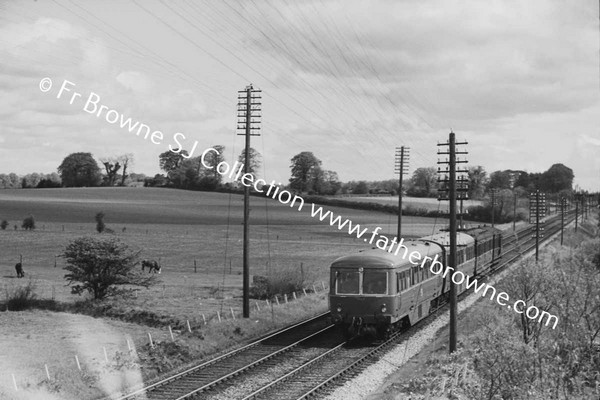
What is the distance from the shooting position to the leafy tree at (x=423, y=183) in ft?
402

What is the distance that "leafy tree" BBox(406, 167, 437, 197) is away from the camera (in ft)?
402

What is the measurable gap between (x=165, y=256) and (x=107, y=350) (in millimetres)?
29561

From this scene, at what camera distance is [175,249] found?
5481cm

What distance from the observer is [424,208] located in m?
95.6

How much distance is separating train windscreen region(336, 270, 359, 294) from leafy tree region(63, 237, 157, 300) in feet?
36.2

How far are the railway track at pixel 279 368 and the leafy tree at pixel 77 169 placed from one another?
58620mm

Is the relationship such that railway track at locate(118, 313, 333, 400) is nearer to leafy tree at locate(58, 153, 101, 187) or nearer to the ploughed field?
the ploughed field

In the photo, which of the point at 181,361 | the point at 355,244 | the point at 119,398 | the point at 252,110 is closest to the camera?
the point at 119,398

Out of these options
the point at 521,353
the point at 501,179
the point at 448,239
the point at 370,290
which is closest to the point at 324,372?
the point at 370,290

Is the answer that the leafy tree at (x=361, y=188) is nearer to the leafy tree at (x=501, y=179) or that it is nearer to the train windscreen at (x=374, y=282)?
the leafy tree at (x=501, y=179)

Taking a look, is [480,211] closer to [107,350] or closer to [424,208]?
[424,208]

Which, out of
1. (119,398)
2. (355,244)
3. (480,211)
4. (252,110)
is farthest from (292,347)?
(480,211)

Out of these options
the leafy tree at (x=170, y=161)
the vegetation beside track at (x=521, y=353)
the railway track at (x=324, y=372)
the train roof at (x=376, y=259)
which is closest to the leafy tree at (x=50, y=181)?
the leafy tree at (x=170, y=161)

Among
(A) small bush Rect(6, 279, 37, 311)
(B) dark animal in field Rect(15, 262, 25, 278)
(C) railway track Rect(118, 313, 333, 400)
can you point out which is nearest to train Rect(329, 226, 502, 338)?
(C) railway track Rect(118, 313, 333, 400)
